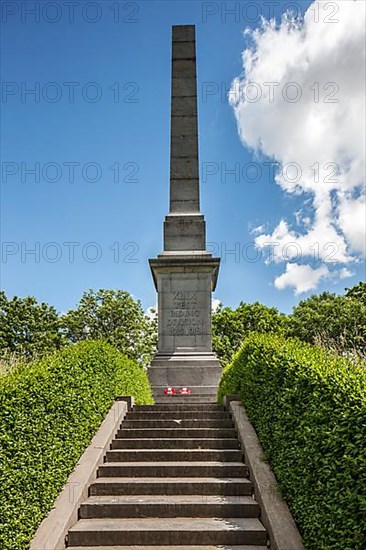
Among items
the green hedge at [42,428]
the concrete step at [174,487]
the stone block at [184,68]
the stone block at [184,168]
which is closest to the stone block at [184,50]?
the stone block at [184,68]

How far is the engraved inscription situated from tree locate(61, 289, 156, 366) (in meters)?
18.9

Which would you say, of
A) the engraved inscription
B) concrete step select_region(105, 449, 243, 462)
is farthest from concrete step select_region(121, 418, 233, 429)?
the engraved inscription

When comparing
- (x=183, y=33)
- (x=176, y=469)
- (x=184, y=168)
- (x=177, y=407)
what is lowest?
(x=176, y=469)

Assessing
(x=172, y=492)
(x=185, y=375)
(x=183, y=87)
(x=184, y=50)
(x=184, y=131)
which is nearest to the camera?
(x=172, y=492)

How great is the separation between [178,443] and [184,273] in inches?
250

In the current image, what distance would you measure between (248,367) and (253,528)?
325 centimetres

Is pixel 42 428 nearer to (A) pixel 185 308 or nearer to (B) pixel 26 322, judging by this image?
(A) pixel 185 308

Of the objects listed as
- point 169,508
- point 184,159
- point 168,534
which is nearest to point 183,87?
point 184,159

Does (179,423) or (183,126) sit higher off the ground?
(183,126)

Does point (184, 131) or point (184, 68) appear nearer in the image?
point (184, 131)

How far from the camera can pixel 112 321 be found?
33.8 meters

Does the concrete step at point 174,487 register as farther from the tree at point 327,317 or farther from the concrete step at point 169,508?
the tree at point 327,317

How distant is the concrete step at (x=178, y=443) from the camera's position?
811 cm

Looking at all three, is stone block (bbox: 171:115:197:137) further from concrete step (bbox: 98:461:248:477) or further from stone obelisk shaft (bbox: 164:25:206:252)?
concrete step (bbox: 98:461:248:477)
